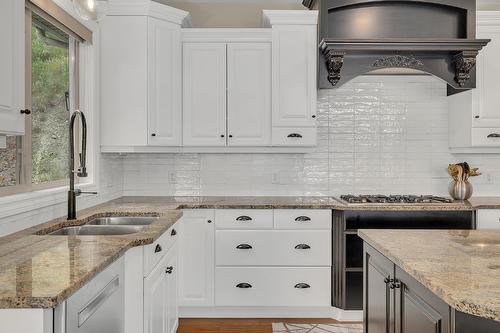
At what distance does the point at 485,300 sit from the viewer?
115cm

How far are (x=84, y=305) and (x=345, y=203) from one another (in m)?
2.43

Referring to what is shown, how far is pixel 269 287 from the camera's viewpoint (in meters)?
3.50

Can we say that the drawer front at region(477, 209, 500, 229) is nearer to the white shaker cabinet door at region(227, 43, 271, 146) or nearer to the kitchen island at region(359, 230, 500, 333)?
the kitchen island at region(359, 230, 500, 333)

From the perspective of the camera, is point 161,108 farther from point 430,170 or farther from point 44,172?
point 430,170

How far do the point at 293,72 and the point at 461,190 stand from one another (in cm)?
176

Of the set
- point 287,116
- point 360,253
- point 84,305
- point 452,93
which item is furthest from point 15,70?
point 452,93

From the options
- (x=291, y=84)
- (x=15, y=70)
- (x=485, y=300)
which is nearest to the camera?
(x=485, y=300)

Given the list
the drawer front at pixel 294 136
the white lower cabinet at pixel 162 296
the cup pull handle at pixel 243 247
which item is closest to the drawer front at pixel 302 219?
the cup pull handle at pixel 243 247

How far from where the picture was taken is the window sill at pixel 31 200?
213cm

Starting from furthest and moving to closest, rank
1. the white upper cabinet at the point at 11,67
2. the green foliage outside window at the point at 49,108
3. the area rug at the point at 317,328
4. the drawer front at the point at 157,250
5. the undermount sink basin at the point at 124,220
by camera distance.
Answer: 1. the area rug at the point at 317,328
2. the undermount sink basin at the point at 124,220
3. the green foliage outside window at the point at 49,108
4. the drawer front at the point at 157,250
5. the white upper cabinet at the point at 11,67

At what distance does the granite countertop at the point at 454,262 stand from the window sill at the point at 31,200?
171 centimetres

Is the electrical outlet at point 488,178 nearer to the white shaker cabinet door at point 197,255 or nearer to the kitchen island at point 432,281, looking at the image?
the kitchen island at point 432,281

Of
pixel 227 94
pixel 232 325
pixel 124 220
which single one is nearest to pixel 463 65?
pixel 227 94

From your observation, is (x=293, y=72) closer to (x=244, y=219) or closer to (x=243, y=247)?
(x=244, y=219)
